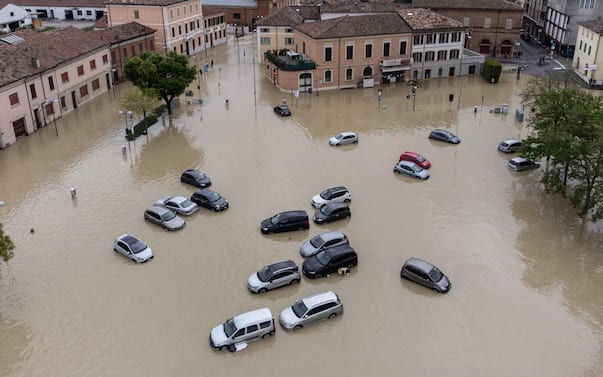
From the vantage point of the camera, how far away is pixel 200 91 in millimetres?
67250

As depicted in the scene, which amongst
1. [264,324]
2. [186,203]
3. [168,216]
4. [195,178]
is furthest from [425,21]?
[264,324]

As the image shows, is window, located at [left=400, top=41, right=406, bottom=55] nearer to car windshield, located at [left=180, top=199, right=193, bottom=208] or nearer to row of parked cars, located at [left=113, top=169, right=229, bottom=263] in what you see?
row of parked cars, located at [left=113, top=169, right=229, bottom=263]

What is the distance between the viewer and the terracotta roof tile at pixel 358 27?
6531 centimetres

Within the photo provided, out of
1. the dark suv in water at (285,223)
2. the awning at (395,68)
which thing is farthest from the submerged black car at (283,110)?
the dark suv in water at (285,223)

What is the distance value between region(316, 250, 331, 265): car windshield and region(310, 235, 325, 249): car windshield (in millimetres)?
1011

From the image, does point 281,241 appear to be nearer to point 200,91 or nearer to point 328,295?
point 328,295

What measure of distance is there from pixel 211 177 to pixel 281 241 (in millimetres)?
11243

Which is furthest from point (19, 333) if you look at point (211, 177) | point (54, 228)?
point (211, 177)

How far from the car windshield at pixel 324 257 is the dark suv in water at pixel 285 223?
4055mm

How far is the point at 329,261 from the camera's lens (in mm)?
30797

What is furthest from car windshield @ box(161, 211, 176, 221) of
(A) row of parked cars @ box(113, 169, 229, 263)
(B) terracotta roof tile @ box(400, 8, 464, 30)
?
(B) terracotta roof tile @ box(400, 8, 464, 30)

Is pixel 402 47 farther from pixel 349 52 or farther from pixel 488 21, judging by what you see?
pixel 488 21

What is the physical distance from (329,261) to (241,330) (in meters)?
7.38

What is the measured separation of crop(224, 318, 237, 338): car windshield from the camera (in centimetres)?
2553
